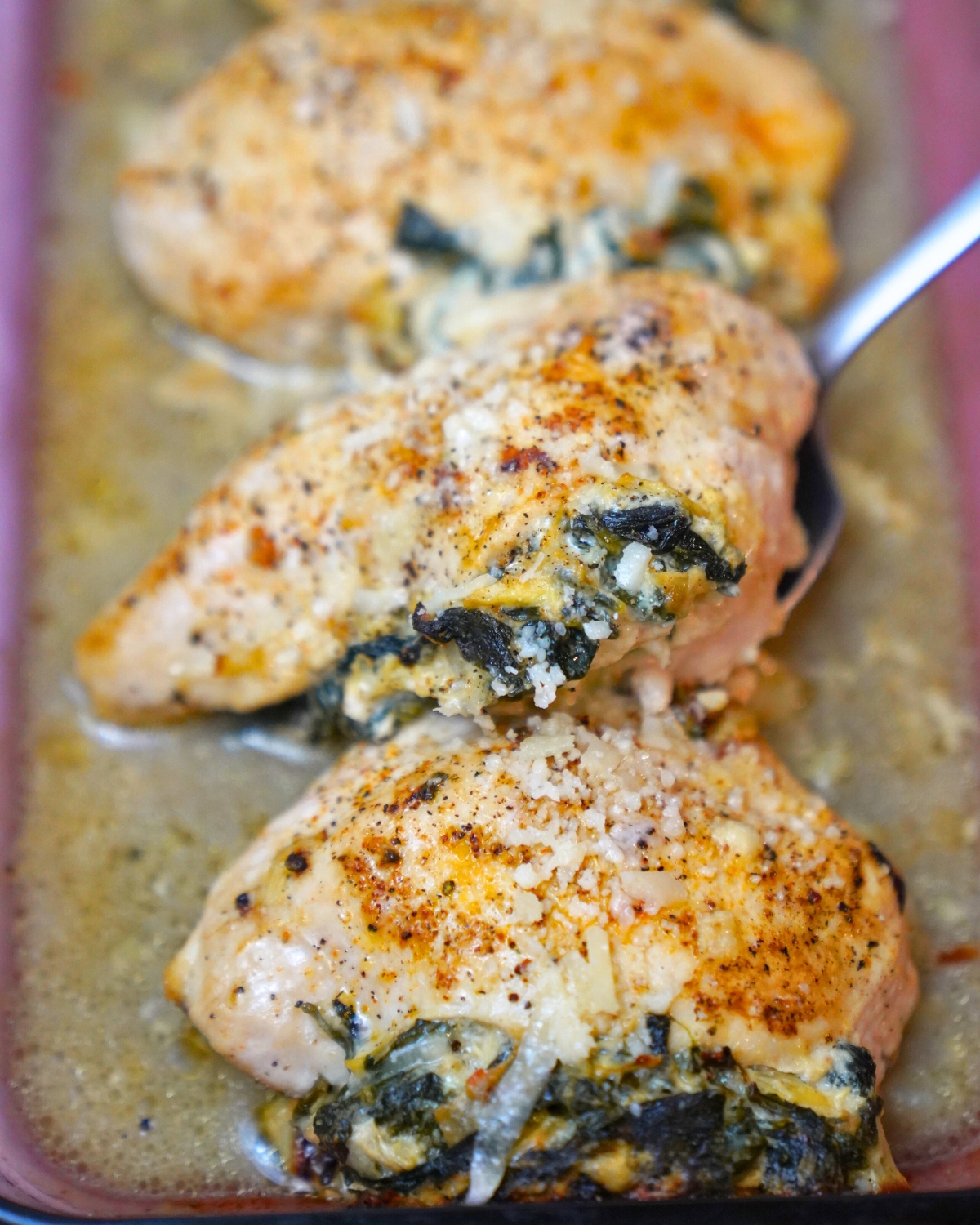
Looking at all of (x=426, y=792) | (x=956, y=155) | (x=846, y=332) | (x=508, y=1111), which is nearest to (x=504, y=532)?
(x=426, y=792)

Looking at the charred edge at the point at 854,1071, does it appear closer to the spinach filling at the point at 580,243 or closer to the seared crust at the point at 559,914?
the seared crust at the point at 559,914

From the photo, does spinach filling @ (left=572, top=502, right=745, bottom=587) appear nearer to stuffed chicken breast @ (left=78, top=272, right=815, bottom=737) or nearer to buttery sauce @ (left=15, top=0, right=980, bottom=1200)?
stuffed chicken breast @ (left=78, top=272, right=815, bottom=737)

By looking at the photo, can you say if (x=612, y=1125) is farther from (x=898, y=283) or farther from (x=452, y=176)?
(x=452, y=176)

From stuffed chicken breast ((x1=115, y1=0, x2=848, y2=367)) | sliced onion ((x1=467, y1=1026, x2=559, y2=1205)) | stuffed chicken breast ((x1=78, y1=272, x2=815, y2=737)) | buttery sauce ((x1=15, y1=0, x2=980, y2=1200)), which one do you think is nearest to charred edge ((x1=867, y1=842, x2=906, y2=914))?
buttery sauce ((x1=15, y1=0, x2=980, y2=1200))

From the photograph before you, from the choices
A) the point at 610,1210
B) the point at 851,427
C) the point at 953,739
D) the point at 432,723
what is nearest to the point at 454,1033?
the point at 610,1210

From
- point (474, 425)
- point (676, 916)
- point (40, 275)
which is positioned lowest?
point (40, 275)

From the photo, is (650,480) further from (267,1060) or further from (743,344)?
(267,1060)
